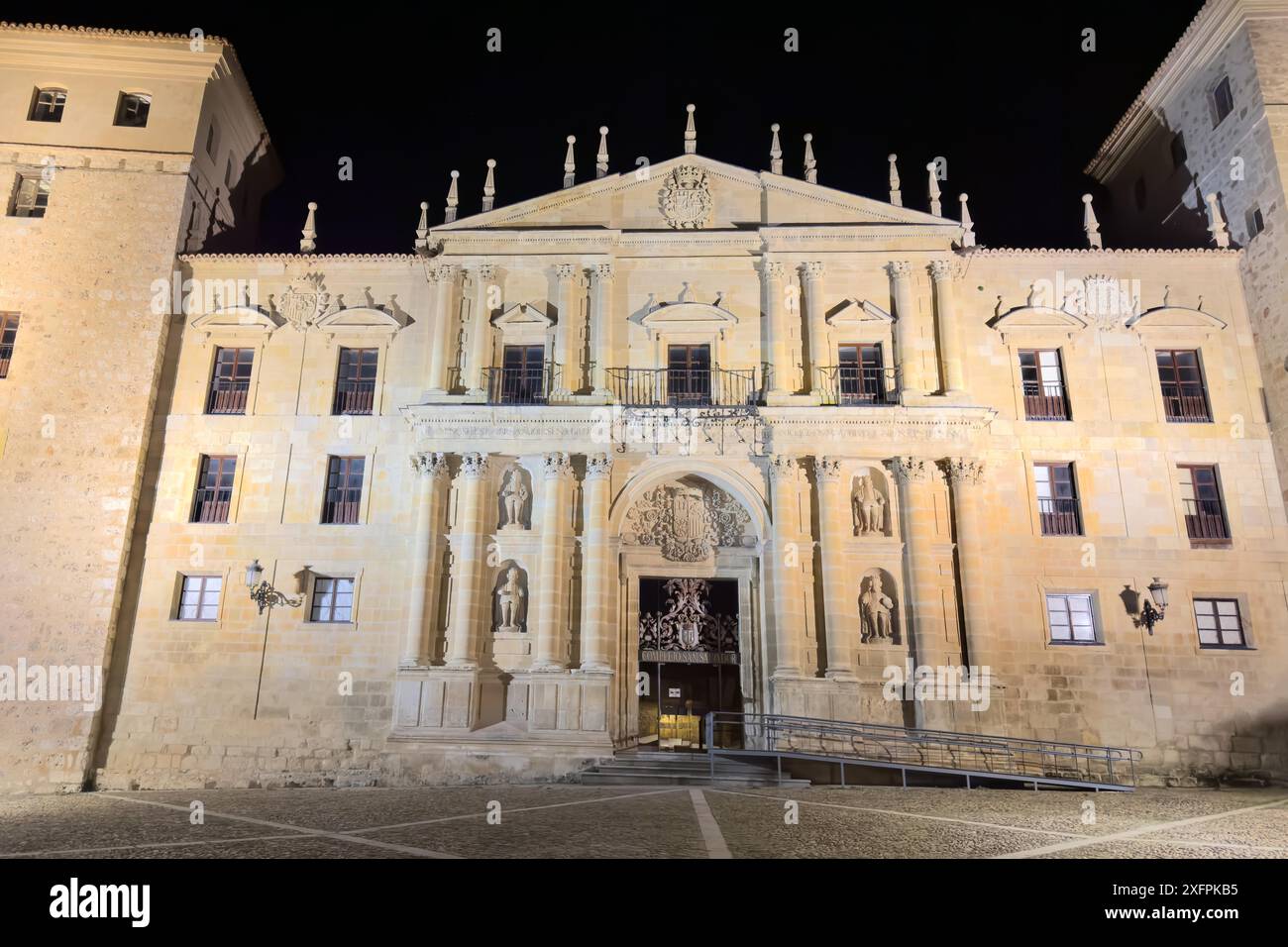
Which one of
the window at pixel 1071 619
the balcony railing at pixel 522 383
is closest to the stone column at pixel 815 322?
the balcony railing at pixel 522 383

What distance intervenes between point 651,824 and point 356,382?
615 inches

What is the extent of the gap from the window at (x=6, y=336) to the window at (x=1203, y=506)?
102 ft

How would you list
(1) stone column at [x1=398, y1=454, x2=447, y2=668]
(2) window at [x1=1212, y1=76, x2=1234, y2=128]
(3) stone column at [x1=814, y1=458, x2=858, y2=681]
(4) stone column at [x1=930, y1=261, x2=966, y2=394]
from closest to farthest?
(3) stone column at [x1=814, y1=458, x2=858, y2=681] → (1) stone column at [x1=398, y1=454, x2=447, y2=668] → (4) stone column at [x1=930, y1=261, x2=966, y2=394] → (2) window at [x1=1212, y1=76, x2=1234, y2=128]

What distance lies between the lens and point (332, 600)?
2047cm

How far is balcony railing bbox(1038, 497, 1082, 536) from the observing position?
797 inches

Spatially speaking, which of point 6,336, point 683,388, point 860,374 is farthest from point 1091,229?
point 6,336

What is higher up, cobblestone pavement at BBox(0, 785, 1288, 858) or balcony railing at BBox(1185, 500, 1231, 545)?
balcony railing at BBox(1185, 500, 1231, 545)

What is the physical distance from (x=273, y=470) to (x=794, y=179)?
16427mm

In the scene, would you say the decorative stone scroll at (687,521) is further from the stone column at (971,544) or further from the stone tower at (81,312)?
the stone tower at (81,312)

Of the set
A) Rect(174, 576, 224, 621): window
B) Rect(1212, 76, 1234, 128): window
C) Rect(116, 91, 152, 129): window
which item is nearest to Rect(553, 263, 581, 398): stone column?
Rect(174, 576, 224, 621): window

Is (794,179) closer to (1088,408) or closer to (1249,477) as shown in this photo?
(1088,408)

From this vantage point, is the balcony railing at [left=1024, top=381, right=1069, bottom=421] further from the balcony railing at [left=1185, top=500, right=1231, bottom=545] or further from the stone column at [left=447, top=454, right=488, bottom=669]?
the stone column at [left=447, top=454, right=488, bottom=669]

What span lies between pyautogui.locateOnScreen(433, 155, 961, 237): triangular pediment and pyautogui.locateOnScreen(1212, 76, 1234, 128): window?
1048 centimetres

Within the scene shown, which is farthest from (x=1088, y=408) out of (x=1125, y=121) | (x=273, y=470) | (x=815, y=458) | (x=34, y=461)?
(x=34, y=461)
